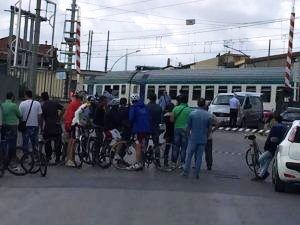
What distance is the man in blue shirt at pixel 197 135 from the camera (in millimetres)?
14836

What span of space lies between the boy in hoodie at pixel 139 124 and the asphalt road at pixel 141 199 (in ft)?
1.26

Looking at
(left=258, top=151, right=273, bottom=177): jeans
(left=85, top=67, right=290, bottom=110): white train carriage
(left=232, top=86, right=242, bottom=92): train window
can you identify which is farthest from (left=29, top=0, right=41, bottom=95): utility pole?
(left=232, top=86, right=242, bottom=92): train window

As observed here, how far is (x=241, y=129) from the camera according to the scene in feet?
104

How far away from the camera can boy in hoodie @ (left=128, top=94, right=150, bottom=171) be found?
Result: 1566 centimetres

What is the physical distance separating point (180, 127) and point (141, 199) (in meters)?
4.92

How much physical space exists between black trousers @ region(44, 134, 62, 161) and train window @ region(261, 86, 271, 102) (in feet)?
78.0

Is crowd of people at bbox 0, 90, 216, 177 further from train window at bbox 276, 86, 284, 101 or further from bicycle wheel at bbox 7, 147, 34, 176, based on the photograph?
train window at bbox 276, 86, 284, 101

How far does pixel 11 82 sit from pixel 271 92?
21914 mm

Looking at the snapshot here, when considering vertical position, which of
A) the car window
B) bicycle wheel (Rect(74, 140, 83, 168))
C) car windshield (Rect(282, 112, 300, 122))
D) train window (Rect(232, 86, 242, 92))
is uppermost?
train window (Rect(232, 86, 242, 92))

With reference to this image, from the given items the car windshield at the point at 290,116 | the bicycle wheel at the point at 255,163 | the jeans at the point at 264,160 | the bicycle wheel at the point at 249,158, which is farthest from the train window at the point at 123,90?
the jeans at the point at 264,160

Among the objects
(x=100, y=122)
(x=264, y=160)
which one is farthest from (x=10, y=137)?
(x=264, y=160)

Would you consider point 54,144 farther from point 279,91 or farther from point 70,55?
point 279,91

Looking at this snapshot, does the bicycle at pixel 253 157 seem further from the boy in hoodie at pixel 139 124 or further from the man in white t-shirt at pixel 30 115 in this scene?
the man in white t-shirt at pixel 30 115

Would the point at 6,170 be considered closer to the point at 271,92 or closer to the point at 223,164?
the point at 223,164
